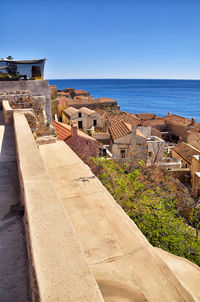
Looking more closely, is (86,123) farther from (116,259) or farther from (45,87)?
(116,259)

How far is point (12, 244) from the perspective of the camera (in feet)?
6.15

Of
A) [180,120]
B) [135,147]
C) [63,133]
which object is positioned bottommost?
[135,147]

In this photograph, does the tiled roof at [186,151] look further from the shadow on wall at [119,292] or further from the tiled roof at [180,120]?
the shadow on wall at [119,292]

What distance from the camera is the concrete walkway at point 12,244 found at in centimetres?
148

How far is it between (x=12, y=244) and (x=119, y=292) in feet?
3.36

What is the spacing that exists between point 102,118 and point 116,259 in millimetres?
28929

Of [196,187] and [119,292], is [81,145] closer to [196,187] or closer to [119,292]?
[196,187]

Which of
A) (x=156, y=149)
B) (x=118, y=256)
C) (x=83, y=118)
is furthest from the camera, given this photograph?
(x=83, y=118)

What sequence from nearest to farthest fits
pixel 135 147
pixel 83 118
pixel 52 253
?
1. pixel 52 253
2. pixel 135 147
3. pixel 83 118

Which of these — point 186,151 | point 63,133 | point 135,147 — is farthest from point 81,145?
point 186,151

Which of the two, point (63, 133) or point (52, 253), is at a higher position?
point (52, 253)

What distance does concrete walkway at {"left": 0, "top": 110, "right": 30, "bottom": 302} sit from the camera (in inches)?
58.2

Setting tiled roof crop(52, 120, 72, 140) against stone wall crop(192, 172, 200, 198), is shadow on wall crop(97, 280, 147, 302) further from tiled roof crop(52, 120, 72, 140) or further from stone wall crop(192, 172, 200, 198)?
stone wall crop(192, 172, 200, 198)

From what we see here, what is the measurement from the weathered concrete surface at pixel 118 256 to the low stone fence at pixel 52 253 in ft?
1.94
